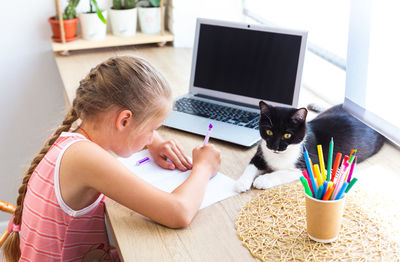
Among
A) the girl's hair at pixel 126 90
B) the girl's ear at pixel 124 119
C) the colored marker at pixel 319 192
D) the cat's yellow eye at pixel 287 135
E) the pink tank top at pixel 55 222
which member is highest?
the girl's hair at pixel 126 90

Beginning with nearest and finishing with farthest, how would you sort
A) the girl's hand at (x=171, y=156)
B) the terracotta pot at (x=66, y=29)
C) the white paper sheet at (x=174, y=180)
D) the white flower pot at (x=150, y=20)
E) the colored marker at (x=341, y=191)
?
the colored marker at (x=341, y=191)
the white paper sheet at (x=174, y=180)
the girl's hand at (x=171, y=156)
the terracotta pot at (x=66, y=29)
the white flower pot at (x=150, y=20)

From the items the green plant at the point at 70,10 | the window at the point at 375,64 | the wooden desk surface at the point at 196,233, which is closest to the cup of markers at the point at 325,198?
the wooden desk surface at the point at 196,233

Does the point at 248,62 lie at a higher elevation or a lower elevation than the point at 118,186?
higher

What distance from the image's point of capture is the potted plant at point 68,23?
1.99 meters

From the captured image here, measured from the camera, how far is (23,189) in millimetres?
1078

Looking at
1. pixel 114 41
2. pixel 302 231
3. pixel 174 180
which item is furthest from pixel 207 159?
pixel 114 41

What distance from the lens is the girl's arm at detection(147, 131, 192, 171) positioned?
1135 mm

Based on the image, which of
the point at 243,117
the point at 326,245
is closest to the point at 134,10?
the point at 243,117

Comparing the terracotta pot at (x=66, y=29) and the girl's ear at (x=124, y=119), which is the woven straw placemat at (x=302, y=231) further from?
the terracotta pot at (x=66, y=29)

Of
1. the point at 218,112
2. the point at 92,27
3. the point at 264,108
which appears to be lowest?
the point at 218,112

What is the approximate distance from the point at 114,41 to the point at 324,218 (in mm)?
1513

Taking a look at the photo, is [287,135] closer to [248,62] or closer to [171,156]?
[171,156]

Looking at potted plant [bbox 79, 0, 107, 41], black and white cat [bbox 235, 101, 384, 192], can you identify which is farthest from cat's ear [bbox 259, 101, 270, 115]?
potted plant [bbox 79, 0, 107, 41]

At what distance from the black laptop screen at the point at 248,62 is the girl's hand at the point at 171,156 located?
1.26 feet
